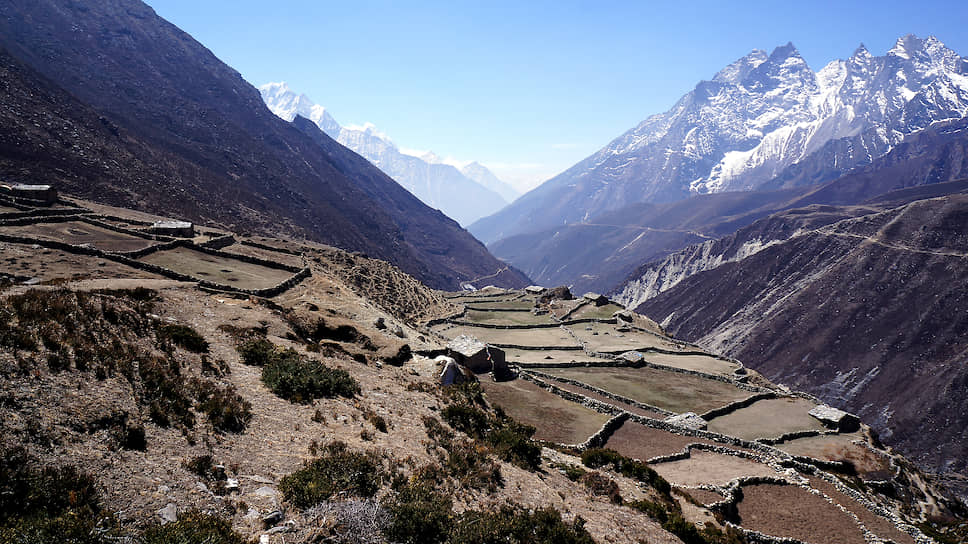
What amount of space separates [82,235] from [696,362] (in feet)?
202

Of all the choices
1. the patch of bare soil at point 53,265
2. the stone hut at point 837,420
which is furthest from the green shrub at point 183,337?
the stone hut at point 837,420

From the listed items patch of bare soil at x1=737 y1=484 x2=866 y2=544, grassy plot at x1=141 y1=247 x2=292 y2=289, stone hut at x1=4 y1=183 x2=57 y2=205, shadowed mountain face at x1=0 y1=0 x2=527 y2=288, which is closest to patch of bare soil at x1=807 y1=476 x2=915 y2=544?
patch of bare soil at x1=737 y1=484 x2=866 y2=544

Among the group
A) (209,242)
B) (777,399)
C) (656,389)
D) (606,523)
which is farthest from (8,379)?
(777,399)

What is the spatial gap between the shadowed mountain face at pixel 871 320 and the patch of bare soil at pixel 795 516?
2981 inches

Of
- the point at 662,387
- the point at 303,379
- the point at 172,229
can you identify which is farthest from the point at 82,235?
the point at 662,387

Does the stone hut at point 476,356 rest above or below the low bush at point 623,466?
below

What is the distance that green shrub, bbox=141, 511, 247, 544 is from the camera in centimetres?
814

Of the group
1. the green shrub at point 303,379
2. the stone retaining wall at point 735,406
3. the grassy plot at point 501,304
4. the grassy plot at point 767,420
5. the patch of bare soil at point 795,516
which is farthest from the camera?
the grassy plot at point 501,304

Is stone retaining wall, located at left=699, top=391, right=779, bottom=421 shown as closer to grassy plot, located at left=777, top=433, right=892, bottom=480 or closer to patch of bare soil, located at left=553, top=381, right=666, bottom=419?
patch of bare soil, located at left=553, top=381, right=666, bottom=419

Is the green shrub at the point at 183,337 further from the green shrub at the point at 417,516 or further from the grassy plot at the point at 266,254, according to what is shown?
the grassy plot at the point at 266,254

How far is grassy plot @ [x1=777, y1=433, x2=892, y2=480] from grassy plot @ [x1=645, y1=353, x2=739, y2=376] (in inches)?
639

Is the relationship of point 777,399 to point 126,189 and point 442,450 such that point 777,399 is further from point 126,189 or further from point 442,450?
point 126,189

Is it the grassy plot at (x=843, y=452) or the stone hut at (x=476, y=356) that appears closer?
the grassy plot at (x=843, y=452)

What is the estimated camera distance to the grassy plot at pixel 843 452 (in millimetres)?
33531
